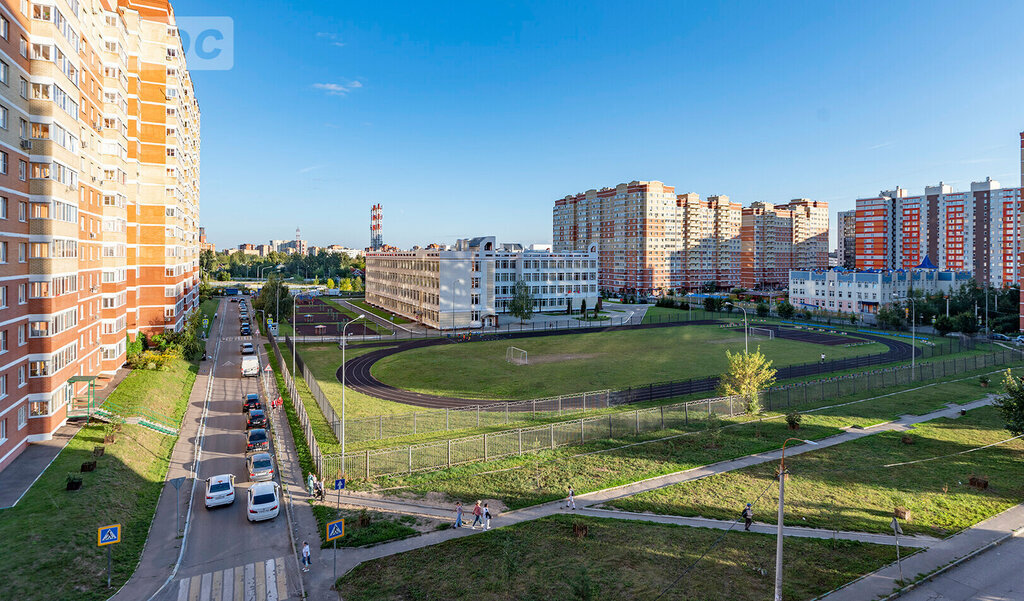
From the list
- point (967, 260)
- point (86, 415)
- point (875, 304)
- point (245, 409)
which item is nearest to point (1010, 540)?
point (245, 409)

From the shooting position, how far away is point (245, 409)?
38.6m

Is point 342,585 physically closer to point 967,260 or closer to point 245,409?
point 245,409

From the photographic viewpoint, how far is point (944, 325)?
263 ft

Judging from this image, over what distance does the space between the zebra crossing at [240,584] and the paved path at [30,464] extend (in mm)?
11123

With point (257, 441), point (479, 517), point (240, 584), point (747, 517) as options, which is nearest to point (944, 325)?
point (747, 517)

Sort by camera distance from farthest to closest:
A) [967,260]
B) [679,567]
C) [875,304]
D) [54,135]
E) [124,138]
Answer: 1. [967,260]
2. [875,304]
3. [124,138]
4. [54,135]
5. [679,567]

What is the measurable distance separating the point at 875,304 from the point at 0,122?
129m

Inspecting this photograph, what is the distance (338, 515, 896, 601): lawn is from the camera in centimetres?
1742

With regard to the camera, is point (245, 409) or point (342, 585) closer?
point (342, 585)

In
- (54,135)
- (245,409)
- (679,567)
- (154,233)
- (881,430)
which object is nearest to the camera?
(679,567)

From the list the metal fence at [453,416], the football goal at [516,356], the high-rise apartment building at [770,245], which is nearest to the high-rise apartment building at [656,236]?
the high-rise apartment building at [770,245]

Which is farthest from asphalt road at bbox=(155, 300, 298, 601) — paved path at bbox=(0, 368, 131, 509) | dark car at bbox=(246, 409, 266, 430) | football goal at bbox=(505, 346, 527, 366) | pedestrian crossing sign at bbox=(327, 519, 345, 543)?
football goal at bbox=(505, 346, 527, 366)

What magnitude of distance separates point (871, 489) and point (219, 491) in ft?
102

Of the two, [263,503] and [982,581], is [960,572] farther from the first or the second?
[263,503]
